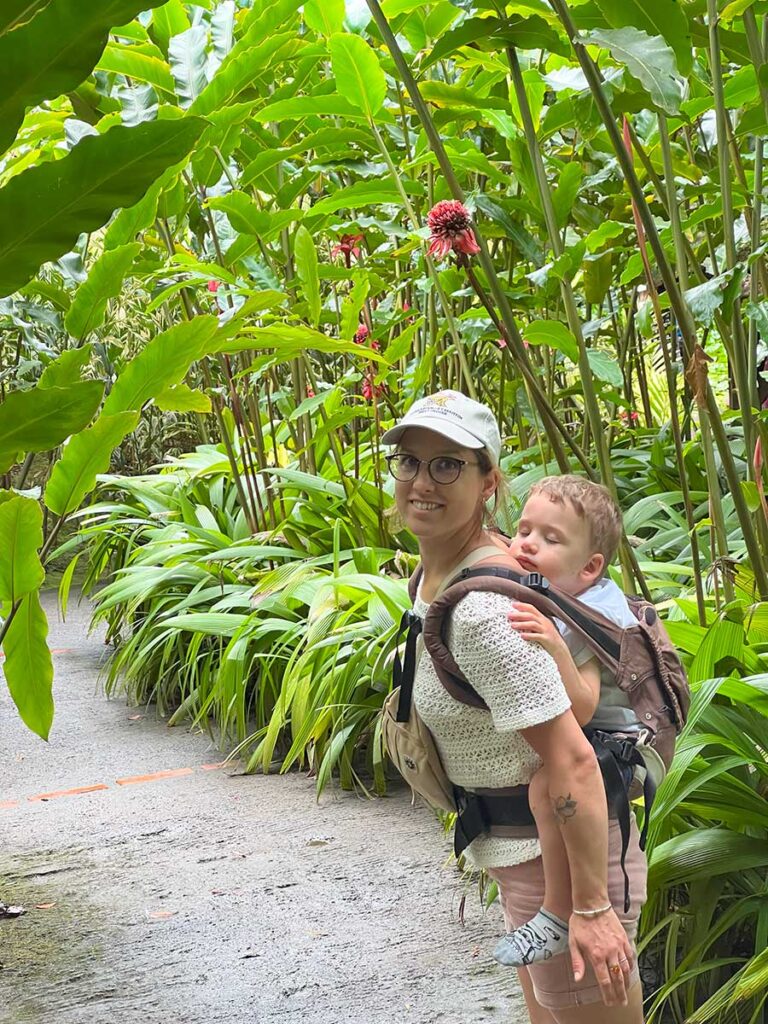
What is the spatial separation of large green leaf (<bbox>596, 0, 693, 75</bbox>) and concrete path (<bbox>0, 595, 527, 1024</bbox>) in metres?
1.65

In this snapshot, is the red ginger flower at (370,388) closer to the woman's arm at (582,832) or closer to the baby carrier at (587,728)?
the baby carrier at (587,728)

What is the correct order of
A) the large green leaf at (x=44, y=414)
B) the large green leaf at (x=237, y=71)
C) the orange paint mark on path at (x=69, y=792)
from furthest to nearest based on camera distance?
1. the orange paint mark on path at (x=69, y=792)
2. the large green leaf at (x=237, y=71)
3. the large green leaf at (x=44, y=414)

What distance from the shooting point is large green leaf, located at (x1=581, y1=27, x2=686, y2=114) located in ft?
5.73

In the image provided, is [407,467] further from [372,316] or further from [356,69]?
[372,316]

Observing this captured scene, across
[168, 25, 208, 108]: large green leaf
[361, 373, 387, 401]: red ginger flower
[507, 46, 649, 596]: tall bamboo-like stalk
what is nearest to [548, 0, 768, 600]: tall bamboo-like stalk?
[507, 46, 649, 596]: tall bamboo-like stalk

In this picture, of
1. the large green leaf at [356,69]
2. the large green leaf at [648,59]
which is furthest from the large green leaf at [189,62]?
the large green leaf at [648,59]

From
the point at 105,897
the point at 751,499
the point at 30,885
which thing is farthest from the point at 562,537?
the point at 30,885

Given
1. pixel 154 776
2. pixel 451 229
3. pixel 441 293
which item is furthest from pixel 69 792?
pixel 451 229

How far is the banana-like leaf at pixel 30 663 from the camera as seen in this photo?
5.08 ft

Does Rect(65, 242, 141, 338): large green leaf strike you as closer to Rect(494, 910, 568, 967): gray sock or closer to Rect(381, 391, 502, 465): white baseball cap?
Rect(381, 391, 502, 465): white baseball cap

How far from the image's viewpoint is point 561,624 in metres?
1.34

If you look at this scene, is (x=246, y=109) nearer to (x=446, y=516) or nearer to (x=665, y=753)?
(x=446, y=516)

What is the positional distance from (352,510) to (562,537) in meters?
2.61

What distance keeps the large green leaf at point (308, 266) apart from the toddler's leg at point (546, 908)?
7.77 feet
